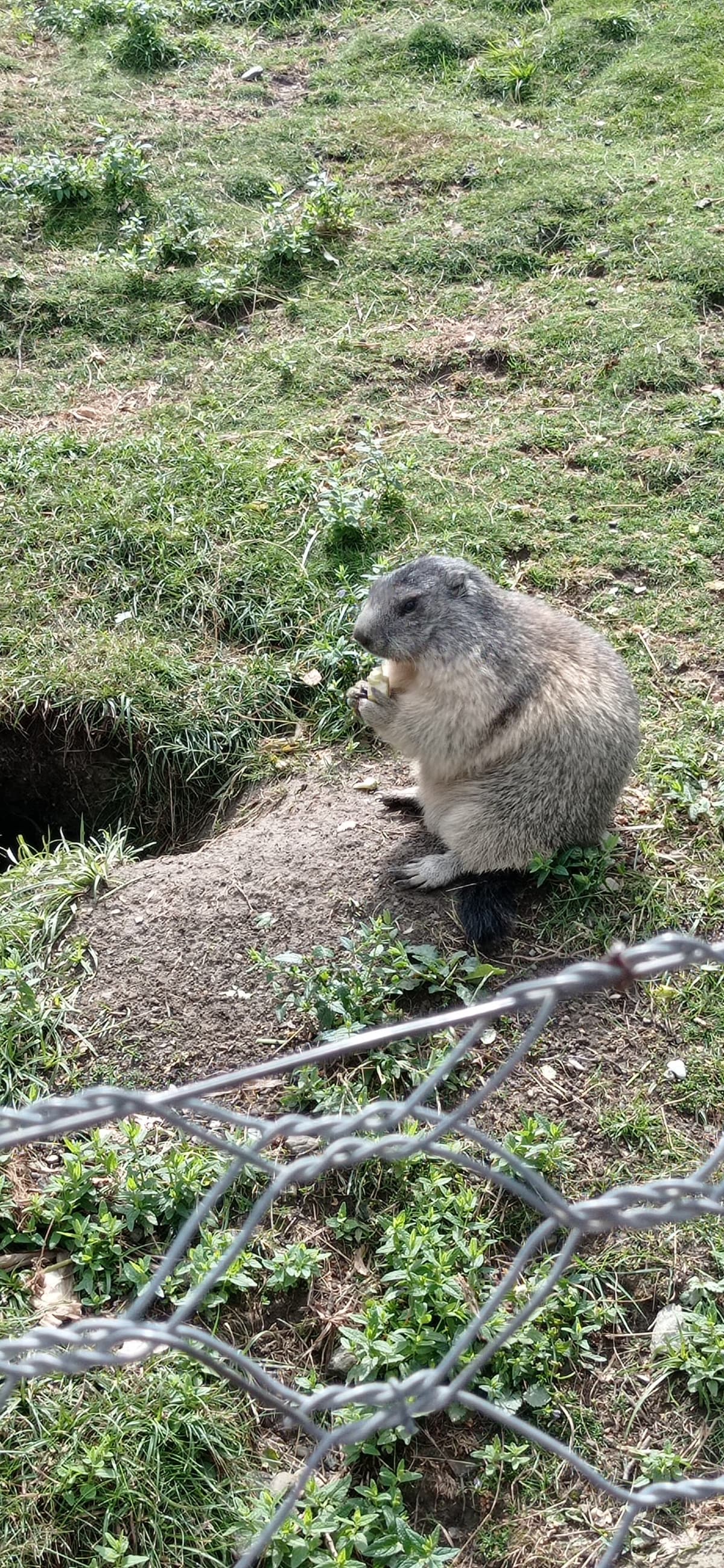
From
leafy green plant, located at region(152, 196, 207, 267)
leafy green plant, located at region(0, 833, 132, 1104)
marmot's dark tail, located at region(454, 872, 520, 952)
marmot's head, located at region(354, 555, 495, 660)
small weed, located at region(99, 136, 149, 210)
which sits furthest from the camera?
small weed, located at region(99, 136, 149, 210)

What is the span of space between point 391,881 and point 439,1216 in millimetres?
1226

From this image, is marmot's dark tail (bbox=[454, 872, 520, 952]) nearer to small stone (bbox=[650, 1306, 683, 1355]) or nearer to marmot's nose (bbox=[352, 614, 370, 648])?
marmot's nose (bbox=[352, 614, 370, 648])

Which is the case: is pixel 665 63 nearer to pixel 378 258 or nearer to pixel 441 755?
pixel 378 258

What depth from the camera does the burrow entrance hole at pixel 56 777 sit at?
5234mm

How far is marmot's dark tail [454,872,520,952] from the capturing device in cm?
406

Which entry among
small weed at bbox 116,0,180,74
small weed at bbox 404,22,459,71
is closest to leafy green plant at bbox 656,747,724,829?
small weed at bbox 404,22,459,71

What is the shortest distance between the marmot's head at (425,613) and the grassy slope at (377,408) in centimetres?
72

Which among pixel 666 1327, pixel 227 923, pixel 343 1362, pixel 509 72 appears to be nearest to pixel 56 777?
pixel 227 923

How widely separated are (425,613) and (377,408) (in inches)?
100

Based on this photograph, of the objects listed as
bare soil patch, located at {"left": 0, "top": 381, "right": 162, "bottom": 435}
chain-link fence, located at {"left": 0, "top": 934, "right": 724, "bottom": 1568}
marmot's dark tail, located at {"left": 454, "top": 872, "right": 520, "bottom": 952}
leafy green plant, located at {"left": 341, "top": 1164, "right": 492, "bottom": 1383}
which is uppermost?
chain-link fence, located at {"left": 0, "top": 934, "right": 724, "bottom": 1568}

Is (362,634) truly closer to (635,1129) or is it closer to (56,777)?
(56,777)

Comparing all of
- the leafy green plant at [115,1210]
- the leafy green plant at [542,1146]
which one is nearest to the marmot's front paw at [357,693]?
the leafy green plant at [542,1146]

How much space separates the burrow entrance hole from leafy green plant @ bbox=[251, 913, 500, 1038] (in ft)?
5.08

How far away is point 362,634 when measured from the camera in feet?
14.9
